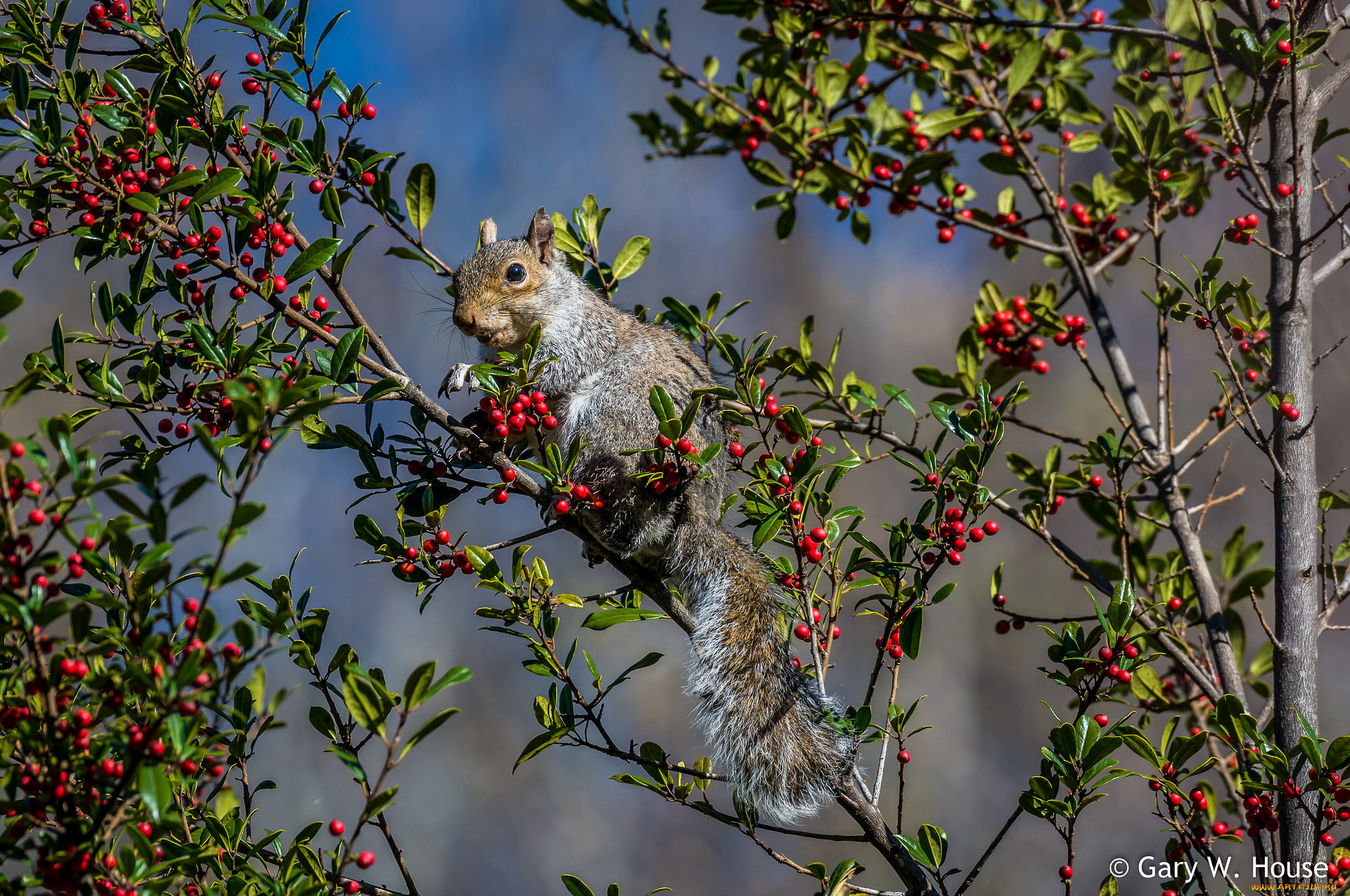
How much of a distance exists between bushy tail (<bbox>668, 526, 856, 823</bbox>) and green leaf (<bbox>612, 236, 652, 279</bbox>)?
616 mm

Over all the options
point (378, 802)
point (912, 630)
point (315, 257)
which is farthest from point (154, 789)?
point (912, 630)

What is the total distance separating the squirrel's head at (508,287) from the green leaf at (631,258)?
0.37 metres

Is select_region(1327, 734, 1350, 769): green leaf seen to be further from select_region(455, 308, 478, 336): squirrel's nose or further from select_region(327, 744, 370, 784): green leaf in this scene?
select_region(455, 308, 478, 336): squirrel's nose

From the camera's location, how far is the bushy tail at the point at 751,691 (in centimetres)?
167

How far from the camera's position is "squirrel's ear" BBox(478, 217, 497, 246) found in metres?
2.73

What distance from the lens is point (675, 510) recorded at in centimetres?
207

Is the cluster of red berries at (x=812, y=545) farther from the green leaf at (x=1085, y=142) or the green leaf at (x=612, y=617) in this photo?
the green leaf at (x=1085, y=142)

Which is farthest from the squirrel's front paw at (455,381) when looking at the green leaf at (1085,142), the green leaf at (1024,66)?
the green leaf at (1085,142)

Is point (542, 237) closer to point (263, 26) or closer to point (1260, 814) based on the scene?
point (263, 26)

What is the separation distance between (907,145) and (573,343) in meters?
1.00

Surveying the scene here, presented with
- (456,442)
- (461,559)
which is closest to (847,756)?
(461,559)

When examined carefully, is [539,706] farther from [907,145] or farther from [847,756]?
[907,145]

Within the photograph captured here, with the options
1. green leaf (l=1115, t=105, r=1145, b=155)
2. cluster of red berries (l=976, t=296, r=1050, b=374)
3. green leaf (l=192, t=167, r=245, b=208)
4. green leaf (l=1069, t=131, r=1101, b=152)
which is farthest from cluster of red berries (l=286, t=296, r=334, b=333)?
green leaf (l=1069, t=131, r=1101, b=152)

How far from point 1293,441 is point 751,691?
1141mm
